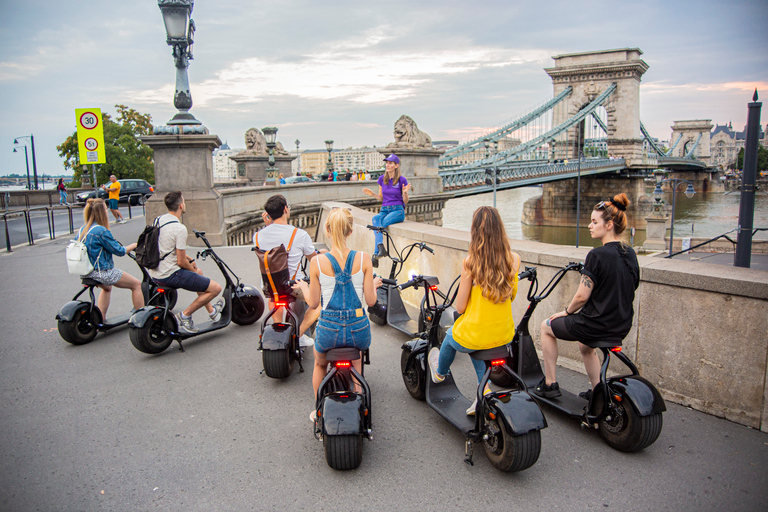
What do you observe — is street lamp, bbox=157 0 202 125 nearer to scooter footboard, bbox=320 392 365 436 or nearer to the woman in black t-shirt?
scooter footboard, bbox=320 392 365 436

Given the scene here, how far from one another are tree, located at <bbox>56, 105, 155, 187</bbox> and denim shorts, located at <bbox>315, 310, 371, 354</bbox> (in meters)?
41.9

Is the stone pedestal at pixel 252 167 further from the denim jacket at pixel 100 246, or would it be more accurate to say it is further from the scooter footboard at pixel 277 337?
the scooter footboard at pixel 277 337

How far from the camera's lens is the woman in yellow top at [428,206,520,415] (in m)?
2.96

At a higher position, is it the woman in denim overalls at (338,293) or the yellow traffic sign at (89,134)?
the yellow traffic sign at (89,134)

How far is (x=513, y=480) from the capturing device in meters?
2.96

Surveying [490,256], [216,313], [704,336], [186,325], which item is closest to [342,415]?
[490,256]

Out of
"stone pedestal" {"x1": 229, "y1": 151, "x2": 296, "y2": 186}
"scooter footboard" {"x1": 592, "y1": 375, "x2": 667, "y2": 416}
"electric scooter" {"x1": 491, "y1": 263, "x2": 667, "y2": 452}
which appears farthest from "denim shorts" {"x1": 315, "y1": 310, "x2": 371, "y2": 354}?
"stone pedestal" {"x1": 229, "y1": 151, "x2": 296, "y2": 186}

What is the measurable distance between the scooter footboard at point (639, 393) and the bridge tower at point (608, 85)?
71.9 m

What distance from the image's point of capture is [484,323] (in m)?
3.05

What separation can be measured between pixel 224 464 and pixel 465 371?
2155mm

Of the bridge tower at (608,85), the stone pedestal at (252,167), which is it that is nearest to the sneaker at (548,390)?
the stone pedestal at (252,167)

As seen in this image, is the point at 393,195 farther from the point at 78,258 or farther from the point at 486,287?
the point at 486,287

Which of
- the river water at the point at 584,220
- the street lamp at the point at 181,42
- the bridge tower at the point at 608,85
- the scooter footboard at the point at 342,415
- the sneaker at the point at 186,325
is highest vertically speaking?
the bridge tower at the point at 608,85

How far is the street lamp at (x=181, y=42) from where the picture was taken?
379 inches
